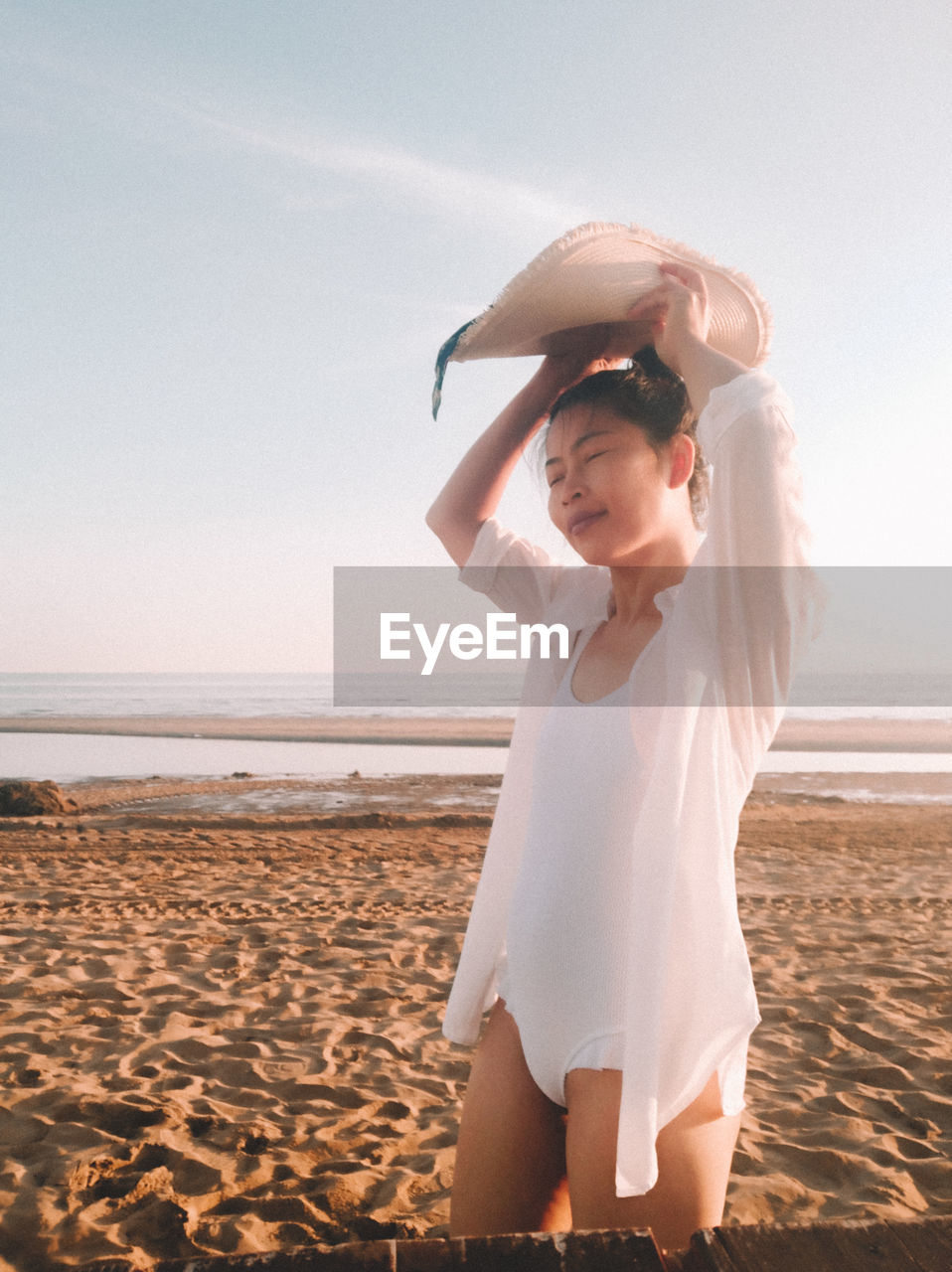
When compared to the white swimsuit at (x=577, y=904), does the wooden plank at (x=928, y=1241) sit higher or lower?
lower

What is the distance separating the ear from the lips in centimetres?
16

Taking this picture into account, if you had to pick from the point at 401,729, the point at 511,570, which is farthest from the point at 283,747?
the point at 511,570

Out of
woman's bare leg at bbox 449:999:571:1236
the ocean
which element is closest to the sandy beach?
woman's bare leg at bbox 449:999:571:1236

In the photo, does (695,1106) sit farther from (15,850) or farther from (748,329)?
(15,850)

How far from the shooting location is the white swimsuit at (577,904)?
4.59ft

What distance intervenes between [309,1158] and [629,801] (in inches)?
105

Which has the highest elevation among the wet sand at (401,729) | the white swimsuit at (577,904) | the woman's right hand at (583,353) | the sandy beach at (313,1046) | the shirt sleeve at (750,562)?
the woman's right hand at (583,353)

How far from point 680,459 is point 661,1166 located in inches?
44.5

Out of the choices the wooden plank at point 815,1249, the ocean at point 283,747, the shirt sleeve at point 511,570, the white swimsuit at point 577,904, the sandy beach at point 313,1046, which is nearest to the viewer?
the wooden plank at point 815,1249

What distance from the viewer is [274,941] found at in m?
6.11

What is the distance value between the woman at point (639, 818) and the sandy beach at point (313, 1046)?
616 mm

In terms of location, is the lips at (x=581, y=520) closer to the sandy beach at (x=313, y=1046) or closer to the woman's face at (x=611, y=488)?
the woman's face at (x=611, y=488)

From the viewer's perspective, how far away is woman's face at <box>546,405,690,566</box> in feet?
5.15

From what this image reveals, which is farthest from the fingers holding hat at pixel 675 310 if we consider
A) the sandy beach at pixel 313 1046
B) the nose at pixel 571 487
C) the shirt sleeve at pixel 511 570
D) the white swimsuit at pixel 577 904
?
the sandy beach at pixel 313 1046
